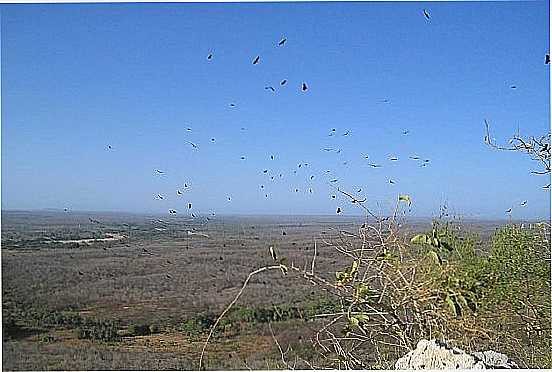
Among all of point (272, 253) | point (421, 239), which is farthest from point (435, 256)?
point (272, 253)

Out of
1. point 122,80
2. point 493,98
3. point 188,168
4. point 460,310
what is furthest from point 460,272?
point 122,80

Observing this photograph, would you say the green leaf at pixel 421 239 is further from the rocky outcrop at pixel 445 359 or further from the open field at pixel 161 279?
the rocky outcrop at pixel 445 359

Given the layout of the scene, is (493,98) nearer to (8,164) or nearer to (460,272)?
(460,272)

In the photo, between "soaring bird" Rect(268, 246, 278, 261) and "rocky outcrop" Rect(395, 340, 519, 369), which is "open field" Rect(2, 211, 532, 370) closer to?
"soaring bird" Rect(268, 246, 278, 261)

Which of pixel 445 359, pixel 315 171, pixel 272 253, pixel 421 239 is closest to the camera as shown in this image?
pixel 445 359

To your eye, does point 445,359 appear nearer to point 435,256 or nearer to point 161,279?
point 435,256

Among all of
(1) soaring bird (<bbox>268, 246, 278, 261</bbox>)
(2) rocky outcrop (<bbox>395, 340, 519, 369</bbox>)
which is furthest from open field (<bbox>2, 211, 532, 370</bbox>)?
(2) rocky outcrop (<bbox>395, 340, 519, 369</bbox>)

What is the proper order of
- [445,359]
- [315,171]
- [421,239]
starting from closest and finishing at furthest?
[445,359] → [421,239] → [315,171]
